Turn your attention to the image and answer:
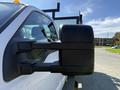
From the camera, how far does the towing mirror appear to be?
1.88m

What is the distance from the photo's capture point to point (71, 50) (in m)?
1.87

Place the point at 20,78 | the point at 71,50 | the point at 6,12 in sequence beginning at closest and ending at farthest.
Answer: the point at 71,50 < the point at 20,78 < the point at 6,12

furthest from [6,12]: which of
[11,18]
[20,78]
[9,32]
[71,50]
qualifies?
[71,50]

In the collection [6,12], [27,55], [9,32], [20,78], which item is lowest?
[20,78]

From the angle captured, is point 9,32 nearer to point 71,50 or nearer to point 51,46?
point 51,46

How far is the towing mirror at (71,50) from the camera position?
1879 millimetres

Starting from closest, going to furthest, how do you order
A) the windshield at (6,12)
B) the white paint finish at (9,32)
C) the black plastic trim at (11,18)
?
the white paint finish at (9,32)
the black plastic trim at (11,18)
the windshield at (6,12)

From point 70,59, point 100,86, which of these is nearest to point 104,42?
point 100,86

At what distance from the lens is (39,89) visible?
91.4 inches

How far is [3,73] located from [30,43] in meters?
0.23

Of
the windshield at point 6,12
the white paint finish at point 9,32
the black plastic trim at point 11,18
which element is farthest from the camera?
the windshield at point 6,12

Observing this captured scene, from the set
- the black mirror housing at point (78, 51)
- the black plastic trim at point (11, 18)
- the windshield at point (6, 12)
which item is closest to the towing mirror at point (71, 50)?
the black mirror housing at point (78, 51)

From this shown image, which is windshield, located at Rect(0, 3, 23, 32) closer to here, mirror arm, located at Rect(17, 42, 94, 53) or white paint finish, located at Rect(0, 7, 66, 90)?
white paint finish, located at Rect(0, 7, 66, 90)

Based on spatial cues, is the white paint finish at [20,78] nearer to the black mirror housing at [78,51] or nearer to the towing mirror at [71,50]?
the towing mirror at [71,50]
